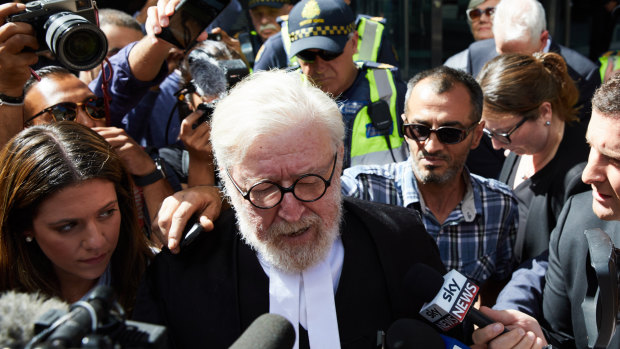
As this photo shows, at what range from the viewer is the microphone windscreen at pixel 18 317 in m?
0.87

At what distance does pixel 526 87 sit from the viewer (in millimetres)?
2891

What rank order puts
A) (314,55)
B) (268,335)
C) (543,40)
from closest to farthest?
(268,335) → (314,55) → (543,40)

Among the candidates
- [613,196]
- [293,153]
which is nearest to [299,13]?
[293,153]

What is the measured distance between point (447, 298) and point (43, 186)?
1.31 m

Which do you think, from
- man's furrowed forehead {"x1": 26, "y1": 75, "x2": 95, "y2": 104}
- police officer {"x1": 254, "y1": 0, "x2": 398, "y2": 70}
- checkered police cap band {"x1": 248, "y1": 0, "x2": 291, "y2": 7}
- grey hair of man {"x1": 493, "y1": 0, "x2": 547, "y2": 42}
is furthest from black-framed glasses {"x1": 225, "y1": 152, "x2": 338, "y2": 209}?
checkered police cap band {"x1": 248, "y1": 0, "x2": 291, "y2": 7}

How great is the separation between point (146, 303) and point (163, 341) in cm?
87

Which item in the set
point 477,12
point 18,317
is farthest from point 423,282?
point 477,12

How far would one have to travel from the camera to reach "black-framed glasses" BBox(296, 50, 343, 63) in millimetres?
3189

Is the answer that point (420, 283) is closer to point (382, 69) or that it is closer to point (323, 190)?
point (323, 190)

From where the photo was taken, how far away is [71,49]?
2.17 metres

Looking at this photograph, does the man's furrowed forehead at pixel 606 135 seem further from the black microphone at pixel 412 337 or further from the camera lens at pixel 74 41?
the camera lens at pixel 74 41

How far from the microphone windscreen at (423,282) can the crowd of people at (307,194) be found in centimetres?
3

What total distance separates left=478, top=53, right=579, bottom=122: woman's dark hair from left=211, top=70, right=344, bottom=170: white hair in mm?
1359

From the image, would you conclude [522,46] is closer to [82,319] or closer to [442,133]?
[442,133]
